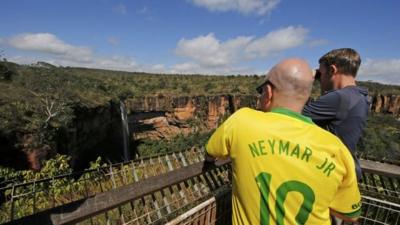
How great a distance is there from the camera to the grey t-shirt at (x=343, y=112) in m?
2.36

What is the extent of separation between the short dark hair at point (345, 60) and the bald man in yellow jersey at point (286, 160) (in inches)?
39.1

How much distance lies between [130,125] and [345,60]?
159 ft

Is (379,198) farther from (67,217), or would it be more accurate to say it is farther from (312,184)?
(67,217)

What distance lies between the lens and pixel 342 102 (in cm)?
235

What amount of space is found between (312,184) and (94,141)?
115 feet

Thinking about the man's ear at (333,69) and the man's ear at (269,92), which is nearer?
the man's ear at (269,92)

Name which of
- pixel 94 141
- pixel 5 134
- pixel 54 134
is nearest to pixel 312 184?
pixel 5 134

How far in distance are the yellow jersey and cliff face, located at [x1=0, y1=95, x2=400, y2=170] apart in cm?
1964

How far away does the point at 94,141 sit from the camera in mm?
34688

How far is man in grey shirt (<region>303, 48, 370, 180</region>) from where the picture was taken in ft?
7.76

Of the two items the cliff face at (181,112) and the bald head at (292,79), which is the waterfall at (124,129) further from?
the bald head at (292,79)

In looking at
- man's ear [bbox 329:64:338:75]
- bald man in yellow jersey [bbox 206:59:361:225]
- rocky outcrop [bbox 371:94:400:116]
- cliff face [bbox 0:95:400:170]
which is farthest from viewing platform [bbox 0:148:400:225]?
rocky outcrop [bbox 371:94:400:116]

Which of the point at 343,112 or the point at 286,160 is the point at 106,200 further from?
the point at 343,112

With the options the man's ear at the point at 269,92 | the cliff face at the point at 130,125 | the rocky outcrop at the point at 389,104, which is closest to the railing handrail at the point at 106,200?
the man's ear at the point at 269,92
